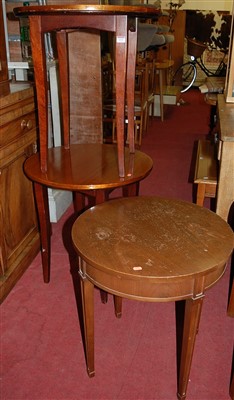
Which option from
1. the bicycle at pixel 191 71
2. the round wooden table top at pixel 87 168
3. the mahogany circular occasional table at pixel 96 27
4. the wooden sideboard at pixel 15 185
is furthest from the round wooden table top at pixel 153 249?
the bicycle at pixel 191 71

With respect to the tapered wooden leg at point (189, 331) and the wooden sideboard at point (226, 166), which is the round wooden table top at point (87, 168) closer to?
the wooden sideboard at point (226, 166)

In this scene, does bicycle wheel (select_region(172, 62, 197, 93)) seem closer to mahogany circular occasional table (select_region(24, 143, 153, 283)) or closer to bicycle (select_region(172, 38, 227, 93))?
bicycle (select_region(172, 38, 227, 93))

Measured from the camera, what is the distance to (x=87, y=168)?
1571 millimetres

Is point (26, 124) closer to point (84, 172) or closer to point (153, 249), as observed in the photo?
point (84, 172)

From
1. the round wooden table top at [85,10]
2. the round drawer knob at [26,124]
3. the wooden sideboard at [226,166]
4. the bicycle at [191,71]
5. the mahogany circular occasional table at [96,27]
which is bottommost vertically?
the bicycle at [191,71]

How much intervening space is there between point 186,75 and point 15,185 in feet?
25.7

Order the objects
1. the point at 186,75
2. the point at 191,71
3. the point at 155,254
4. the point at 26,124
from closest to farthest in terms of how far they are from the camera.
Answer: the point at 155,254 < the point at 26,124 < the point at 191,71 < the point at 186,75

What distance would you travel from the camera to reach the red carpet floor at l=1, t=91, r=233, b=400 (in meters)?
1.41

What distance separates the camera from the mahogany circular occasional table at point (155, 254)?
1.05 meters

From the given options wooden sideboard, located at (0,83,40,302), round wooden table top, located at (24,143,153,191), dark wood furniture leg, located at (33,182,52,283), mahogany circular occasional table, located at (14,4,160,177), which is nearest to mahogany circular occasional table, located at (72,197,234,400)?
round wooden table top, located at (24,143,153,191)

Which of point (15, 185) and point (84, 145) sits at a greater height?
point (84, 145)

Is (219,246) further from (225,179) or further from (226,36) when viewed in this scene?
(226,36)

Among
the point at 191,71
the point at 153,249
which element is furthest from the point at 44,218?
the point at 191,71

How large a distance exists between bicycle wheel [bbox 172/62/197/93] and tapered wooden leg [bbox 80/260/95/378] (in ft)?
24.4
